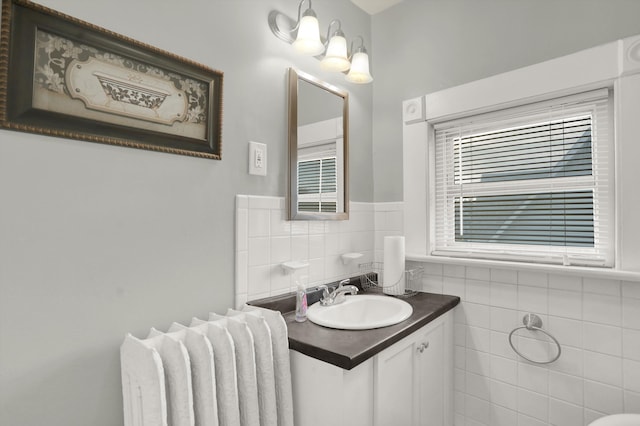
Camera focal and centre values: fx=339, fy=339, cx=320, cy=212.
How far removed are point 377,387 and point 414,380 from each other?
335 mm

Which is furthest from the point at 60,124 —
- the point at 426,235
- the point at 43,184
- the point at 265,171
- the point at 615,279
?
the point at 615,279

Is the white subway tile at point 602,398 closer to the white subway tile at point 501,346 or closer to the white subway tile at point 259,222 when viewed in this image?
the white subway tile at point 501,346

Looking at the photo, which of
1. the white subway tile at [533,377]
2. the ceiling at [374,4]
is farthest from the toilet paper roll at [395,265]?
the ceiling at [374,4]

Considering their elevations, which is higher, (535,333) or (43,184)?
(43,184)

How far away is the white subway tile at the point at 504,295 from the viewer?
1.72 meters

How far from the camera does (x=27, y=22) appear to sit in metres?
0.94

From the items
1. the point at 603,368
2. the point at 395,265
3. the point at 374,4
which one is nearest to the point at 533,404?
the point at 603,368

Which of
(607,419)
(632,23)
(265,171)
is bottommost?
(607,419)

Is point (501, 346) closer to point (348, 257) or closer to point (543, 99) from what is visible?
point (348, 257)

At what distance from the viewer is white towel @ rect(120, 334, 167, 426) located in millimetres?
905

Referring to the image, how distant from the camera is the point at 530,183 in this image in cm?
173

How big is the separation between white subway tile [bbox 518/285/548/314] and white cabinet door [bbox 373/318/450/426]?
0.40m

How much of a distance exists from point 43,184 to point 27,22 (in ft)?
1.47

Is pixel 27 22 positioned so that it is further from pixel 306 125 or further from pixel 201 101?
pixel 306 125
